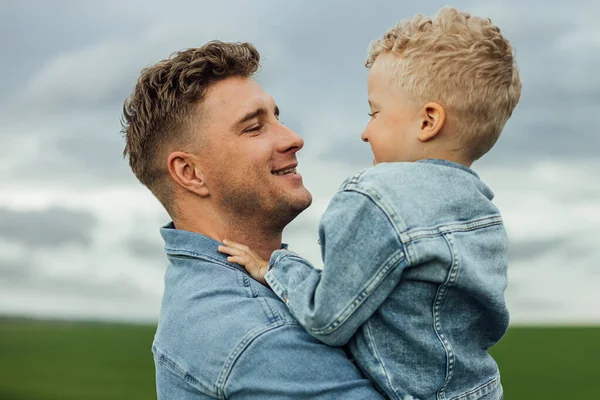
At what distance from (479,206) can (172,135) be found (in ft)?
5.51

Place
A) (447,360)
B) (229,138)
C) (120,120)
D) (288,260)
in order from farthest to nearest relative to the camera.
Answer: (120,120), (229,138), (288,260), (447,360)

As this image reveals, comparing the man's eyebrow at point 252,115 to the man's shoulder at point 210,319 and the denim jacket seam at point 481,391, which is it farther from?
the denim jacket seam at point 481,391

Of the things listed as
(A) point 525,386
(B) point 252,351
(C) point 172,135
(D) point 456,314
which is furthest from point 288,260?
(A) point 525,386

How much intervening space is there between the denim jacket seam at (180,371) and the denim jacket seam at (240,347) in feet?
0.24

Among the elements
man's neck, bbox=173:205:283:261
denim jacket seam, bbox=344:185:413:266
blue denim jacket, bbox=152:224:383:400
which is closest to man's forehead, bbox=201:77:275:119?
man's neck, bbox=173:205:283:261

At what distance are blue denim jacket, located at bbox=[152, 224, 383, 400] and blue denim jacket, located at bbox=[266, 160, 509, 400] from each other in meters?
0.11

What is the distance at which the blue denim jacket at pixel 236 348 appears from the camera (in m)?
2.71

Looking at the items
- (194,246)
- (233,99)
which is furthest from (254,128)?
(194,246)

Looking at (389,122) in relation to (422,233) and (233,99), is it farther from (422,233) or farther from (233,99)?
(233,99)

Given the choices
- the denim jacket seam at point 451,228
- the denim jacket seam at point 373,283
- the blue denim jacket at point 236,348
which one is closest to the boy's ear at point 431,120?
the denim jacket seam at point 451,228

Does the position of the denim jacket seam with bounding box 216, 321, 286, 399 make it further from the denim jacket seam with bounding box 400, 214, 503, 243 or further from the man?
the denim jacket seam with bounding box 400, 214, 503, 243

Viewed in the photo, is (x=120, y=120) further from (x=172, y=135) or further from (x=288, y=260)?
(x=288, y=260)

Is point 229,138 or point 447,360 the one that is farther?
point 229,138

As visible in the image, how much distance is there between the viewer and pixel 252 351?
2.79 meters
